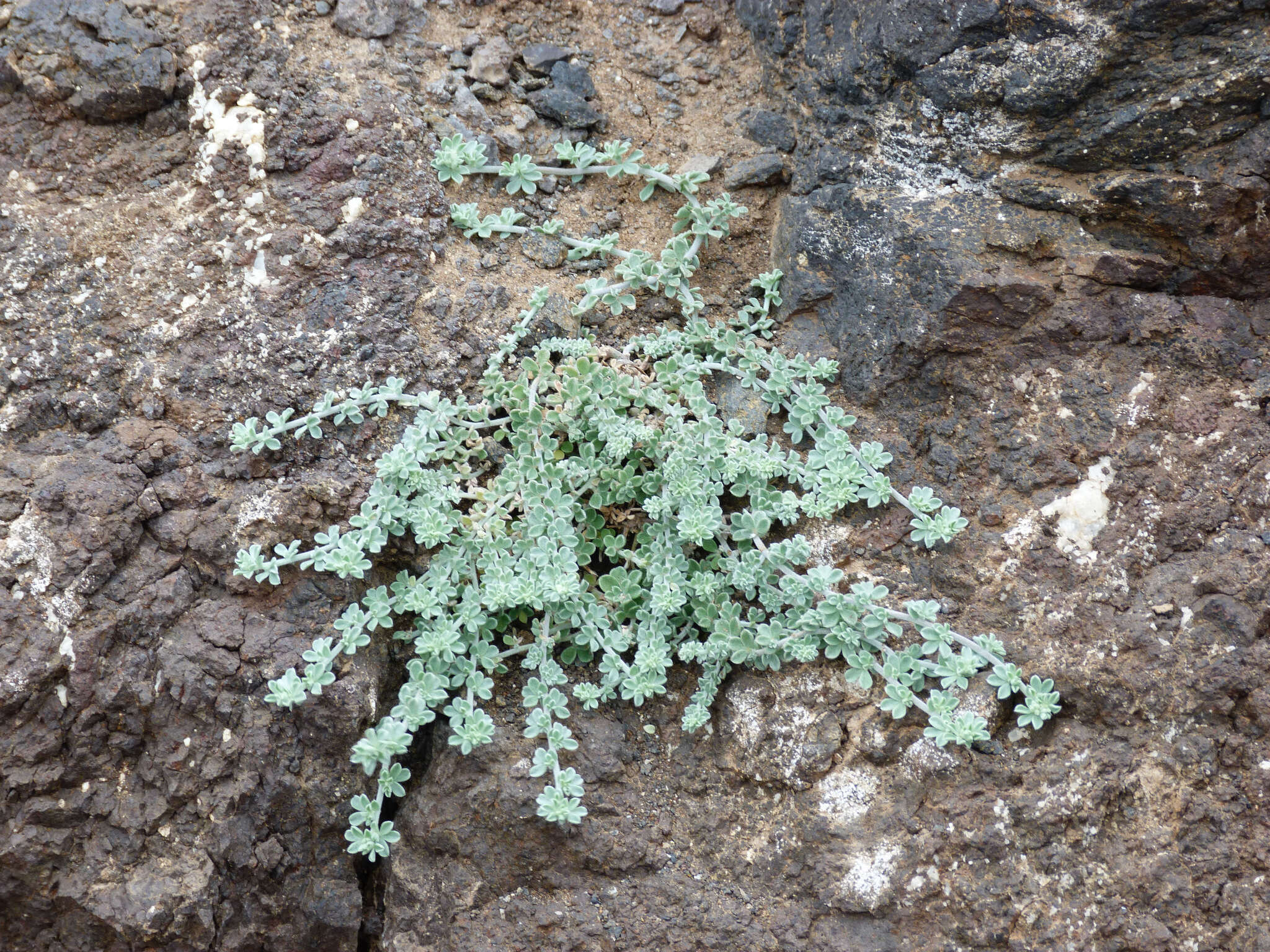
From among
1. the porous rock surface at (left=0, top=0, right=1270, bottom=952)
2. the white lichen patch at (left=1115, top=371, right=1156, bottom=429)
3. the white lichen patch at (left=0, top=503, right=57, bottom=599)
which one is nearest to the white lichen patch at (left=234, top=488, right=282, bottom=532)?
the porous rock surface at (left=0, top=0, right=1270, bottom=952)

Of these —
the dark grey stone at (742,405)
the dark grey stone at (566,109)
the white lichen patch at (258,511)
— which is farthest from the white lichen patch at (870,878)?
the dark grey stone at (566,109)

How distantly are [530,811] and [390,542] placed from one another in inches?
33.5

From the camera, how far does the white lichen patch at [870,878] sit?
2.43 meters

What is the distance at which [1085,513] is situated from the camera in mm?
2715

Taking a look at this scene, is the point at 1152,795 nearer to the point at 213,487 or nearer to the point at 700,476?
the point at 700,476

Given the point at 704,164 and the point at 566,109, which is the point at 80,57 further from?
the point at 704,164

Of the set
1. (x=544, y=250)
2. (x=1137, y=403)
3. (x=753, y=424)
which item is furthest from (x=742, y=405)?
(x=1137, y=403)

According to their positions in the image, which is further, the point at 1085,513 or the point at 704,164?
the point at 704,164

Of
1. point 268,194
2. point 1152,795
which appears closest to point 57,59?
point 268,194

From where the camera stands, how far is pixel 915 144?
3.02 metres

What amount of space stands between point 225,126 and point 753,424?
6.25 ft

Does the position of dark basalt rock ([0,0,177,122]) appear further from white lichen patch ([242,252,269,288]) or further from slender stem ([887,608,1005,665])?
slender stem ([887,608,1005,665])

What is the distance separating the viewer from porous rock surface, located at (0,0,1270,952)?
2.46 m

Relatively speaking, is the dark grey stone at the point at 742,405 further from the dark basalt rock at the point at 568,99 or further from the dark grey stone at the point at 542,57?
the dark grey stone at the point at 542,57
